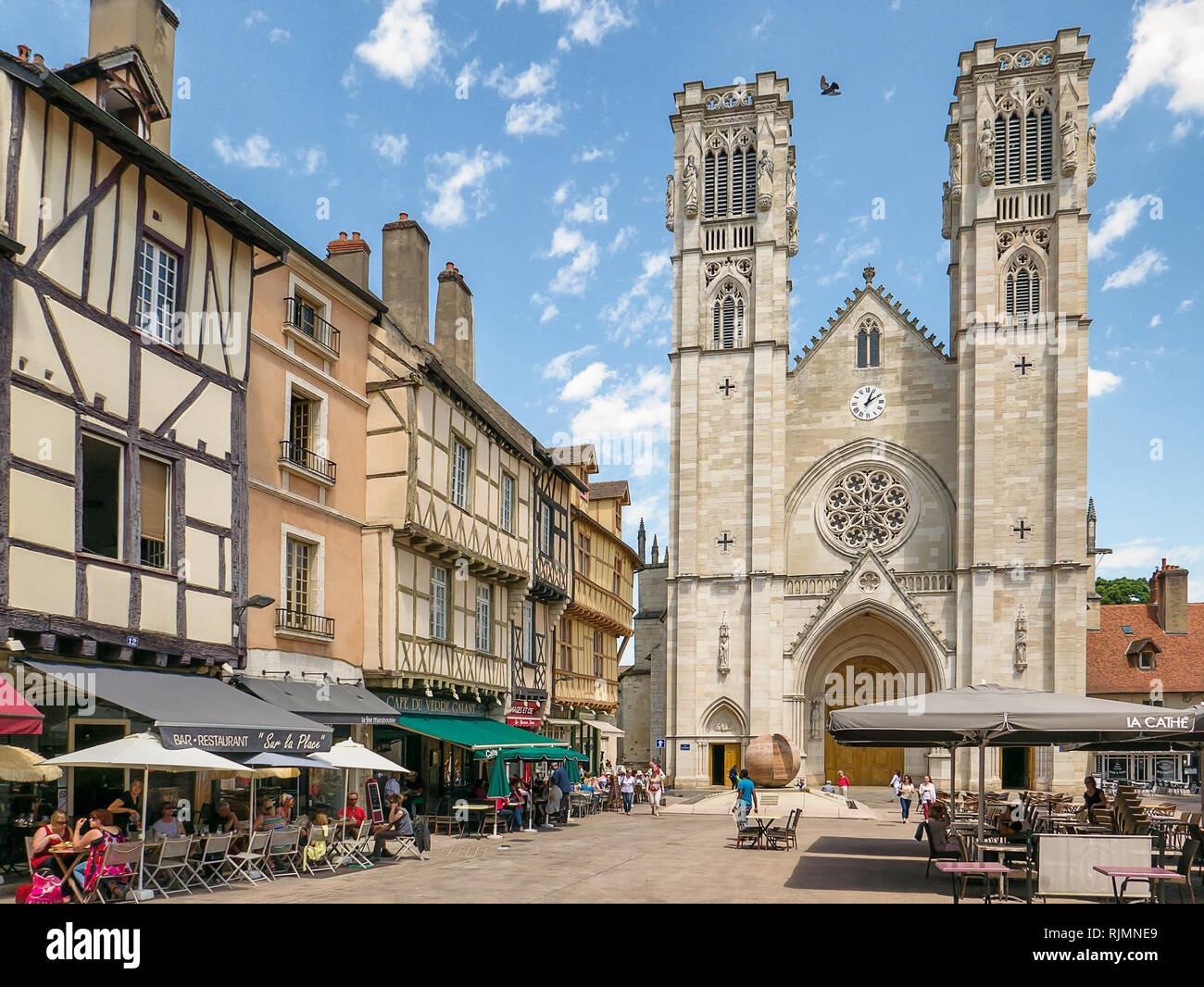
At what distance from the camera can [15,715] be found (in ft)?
33.0

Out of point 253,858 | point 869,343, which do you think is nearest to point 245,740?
point 253,858

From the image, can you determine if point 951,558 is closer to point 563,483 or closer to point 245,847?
point 563,483

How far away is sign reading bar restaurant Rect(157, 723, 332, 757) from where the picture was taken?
11055 millimetres

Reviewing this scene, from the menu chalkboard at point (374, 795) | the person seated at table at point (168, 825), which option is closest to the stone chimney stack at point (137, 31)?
the person seated at table at point (168, 825)

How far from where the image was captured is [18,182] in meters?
11.4

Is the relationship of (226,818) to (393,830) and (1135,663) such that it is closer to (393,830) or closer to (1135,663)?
(393,830)

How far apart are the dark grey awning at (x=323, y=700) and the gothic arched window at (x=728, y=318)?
26.5 metres

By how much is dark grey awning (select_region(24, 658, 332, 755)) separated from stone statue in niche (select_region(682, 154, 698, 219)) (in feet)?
105

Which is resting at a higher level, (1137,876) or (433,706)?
(433,706)

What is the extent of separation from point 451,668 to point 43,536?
10168mm

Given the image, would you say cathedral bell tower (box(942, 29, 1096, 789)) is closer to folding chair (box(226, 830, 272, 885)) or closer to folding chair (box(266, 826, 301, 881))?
folding chair (box(266, 826, 301, 881))

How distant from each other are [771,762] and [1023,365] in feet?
56.9

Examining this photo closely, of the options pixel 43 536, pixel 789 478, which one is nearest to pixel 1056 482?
pixel 789 478

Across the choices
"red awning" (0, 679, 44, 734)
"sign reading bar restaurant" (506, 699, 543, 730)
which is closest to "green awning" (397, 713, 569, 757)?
"sign reading bar restaurant" (506, 699, 543, 730)
